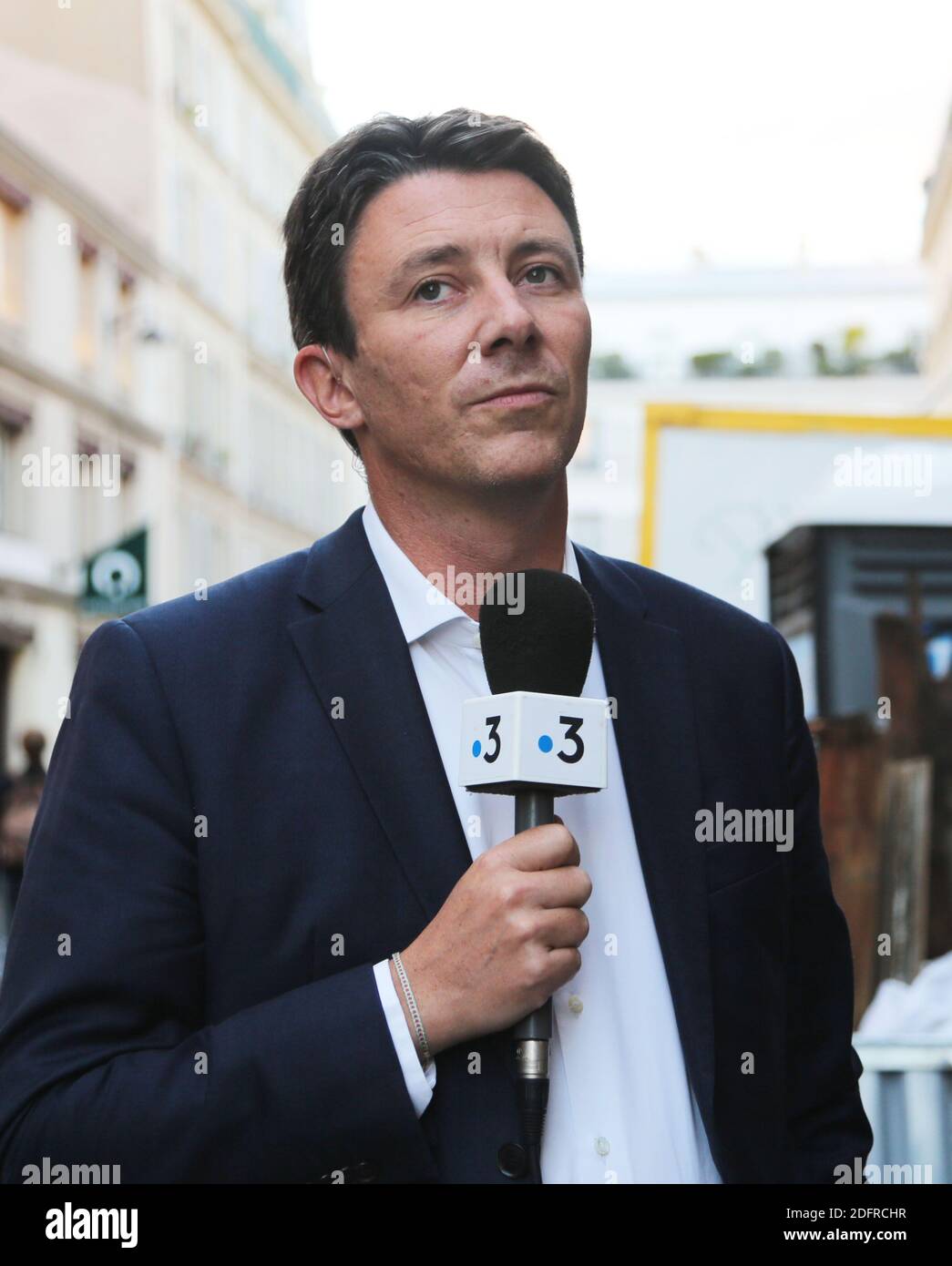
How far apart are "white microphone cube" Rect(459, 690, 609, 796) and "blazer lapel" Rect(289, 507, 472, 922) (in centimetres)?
21

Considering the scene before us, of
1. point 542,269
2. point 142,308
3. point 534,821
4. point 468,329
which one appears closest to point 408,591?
point 468,329

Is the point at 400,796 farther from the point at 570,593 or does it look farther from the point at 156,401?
the point at 156,401

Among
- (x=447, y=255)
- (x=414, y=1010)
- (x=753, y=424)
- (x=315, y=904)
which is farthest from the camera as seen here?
(x=753, y=424)

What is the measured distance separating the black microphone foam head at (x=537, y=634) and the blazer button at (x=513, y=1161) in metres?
0.52

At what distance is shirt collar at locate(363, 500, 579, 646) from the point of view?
2.19m

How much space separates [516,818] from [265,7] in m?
29.8

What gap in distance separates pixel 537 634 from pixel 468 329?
0.46m

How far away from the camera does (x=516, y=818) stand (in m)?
1.75

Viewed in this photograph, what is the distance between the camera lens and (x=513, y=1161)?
1835 mm

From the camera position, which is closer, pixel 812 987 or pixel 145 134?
pixel 812 987

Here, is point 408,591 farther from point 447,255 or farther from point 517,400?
point 447,255

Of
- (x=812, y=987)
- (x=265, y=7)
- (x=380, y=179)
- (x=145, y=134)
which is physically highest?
(x=265, y=7)

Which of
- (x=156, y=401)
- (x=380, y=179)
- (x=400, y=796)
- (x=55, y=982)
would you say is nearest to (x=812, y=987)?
(x=400, y=796)

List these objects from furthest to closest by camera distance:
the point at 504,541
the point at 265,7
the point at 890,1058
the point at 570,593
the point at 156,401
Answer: the point at 265,7 < the point at 156,401 < the point at 890,1058 < the point at 504,541 < the point at 570,593
